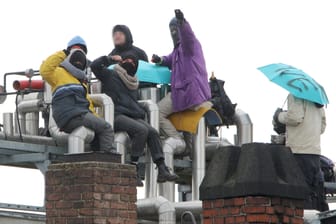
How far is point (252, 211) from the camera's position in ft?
48.3

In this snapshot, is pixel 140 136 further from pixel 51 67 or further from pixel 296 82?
pixel 296 82

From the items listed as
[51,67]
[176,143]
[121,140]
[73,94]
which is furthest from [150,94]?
[73,94]

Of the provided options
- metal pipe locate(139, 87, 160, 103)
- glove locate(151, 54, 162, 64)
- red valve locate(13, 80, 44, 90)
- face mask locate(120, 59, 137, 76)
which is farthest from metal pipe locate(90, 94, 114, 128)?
red valve locate(13, 80, 44, 90)

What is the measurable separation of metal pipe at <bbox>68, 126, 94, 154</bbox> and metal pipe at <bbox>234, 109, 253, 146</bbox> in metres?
3.76

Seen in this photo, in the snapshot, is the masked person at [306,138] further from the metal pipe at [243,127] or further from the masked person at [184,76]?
the metal pipe at [243,127]

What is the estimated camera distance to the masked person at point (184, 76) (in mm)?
21766

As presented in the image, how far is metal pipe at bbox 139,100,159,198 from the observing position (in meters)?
21.8

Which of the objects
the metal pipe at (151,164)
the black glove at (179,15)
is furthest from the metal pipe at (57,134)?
the black glove at (179,15)

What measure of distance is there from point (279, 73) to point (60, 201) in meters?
5.96

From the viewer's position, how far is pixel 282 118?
20781 millimetres

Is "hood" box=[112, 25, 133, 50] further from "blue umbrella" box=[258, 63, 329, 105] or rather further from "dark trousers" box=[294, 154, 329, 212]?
"dark trousers" box=[294, 154, 329, 212]

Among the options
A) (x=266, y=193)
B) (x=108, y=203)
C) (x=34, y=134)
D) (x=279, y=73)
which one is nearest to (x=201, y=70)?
(x=279, y=73)

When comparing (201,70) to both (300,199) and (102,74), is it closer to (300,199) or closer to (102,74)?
(102,74)

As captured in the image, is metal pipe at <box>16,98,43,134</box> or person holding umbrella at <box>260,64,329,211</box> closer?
person holding umbrella at <box>260,64,329,211</box>
